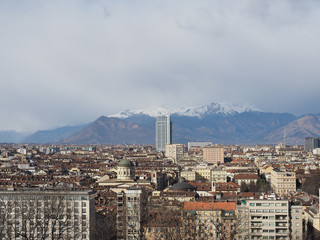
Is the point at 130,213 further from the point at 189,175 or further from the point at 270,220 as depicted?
the point at 189,175

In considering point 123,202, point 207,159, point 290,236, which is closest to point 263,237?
point 290,236

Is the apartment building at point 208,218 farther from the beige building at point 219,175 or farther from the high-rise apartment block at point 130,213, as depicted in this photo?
the beige building at point 219,175

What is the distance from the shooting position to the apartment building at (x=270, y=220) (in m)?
51.9

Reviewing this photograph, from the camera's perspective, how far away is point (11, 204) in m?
56.4

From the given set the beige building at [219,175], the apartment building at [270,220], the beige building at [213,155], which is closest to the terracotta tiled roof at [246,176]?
the beige building at [219,175]

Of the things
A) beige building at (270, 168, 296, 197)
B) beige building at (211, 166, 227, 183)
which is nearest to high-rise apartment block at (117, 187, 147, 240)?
beige building at (270, 168, 296, 197)

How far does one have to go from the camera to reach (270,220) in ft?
172

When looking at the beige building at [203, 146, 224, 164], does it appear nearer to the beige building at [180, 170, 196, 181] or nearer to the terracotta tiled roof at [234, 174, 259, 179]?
the beige building at [180, 170, 196, 181]

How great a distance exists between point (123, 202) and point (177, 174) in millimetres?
81504

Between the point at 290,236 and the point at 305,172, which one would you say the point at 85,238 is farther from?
the point at 305,172

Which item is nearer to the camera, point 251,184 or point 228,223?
point 228,223

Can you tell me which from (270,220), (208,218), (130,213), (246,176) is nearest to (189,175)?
(246,176)

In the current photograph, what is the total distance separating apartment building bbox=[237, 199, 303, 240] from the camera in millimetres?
51938

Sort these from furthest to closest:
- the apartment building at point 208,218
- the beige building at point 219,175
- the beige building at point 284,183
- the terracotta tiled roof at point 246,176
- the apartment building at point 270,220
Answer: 1. the beige building at point 219,175
2. the terracotta tiled roof at point 246,176
3. the beige building at point 284,183
4. the apartment building at point 270,220
5. the apartment building at point 208,218
